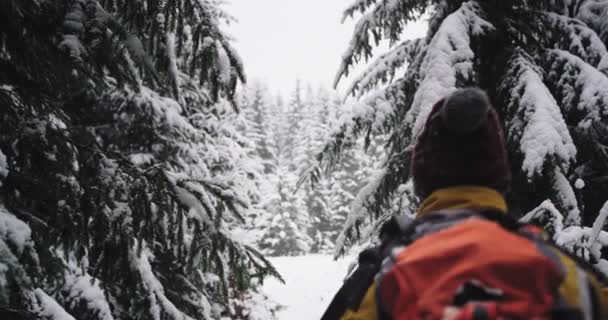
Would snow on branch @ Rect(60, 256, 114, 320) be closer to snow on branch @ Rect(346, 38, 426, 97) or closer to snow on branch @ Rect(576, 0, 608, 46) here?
snow on branch @ Rect(346, 38, 426, 97)

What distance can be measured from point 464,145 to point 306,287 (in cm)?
2346

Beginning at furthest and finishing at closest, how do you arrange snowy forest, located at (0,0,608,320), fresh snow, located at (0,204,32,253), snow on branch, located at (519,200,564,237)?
1. snow on branch, located at (519,200,564,237)
2. snowy forest, located at (0,0,608,320)
3. fresh snow, located at (0,204,32,253)

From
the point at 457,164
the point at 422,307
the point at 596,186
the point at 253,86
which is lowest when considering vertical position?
the point at 596,186

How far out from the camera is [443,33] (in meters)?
4.08

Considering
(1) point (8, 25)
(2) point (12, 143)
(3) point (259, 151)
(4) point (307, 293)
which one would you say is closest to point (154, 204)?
(2) point (12, 143)

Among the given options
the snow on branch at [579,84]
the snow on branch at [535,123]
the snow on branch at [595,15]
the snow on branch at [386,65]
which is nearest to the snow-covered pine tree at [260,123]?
the snow on branch at [386,65]

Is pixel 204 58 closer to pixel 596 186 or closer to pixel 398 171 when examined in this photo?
pixel 398 171

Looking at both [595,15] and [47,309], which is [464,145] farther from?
[595,15]

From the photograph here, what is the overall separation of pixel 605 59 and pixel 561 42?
21.7 inches

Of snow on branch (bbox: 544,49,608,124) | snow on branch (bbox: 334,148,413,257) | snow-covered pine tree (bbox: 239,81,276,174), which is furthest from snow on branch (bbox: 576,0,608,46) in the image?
snow-covered pine tree (bbox: 239,81,276,174)

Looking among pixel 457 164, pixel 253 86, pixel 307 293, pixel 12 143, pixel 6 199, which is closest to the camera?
pixel 457 164

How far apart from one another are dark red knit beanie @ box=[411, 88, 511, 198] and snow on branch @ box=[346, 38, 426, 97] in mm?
4015

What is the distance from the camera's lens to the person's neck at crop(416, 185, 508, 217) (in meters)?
1.44

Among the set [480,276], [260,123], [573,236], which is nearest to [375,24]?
[573,236]
